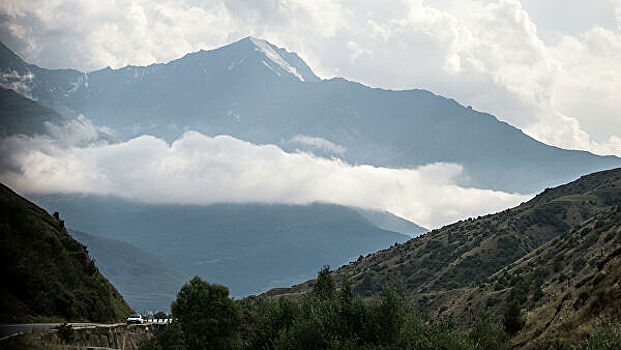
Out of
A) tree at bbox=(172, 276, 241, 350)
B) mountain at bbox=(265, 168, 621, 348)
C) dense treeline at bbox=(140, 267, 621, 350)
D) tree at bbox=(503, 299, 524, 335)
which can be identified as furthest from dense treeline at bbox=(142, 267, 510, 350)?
mountain at bbox=(265, 168, 621, 348)

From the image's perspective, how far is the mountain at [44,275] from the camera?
60547 mm

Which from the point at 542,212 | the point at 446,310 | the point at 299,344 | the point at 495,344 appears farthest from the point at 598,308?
the point at 542,212

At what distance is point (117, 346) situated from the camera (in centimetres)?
5756

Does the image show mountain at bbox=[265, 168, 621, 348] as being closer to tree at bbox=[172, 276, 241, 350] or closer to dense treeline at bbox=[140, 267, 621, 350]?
dense treeline at bbox=[140, 267, 621, 350]

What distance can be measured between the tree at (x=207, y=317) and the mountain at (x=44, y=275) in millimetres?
10693

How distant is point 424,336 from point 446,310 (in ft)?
201

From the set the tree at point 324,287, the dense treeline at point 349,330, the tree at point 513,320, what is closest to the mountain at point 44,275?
the dense treeline at point 349,330

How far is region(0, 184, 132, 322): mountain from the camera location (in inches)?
2384

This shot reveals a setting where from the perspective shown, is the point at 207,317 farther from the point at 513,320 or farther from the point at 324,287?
the point at 513,320

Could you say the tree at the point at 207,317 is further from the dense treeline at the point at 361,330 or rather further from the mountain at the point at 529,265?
the mountain at the point at 529,265

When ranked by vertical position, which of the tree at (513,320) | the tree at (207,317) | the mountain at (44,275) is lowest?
the tree at (513,320)

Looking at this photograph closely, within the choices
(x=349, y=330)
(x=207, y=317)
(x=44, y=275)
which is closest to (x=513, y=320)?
(x=349, y=330)

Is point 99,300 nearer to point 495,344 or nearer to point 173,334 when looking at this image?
point 173,334

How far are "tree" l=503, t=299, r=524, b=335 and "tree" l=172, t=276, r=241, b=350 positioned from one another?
3264 cm
